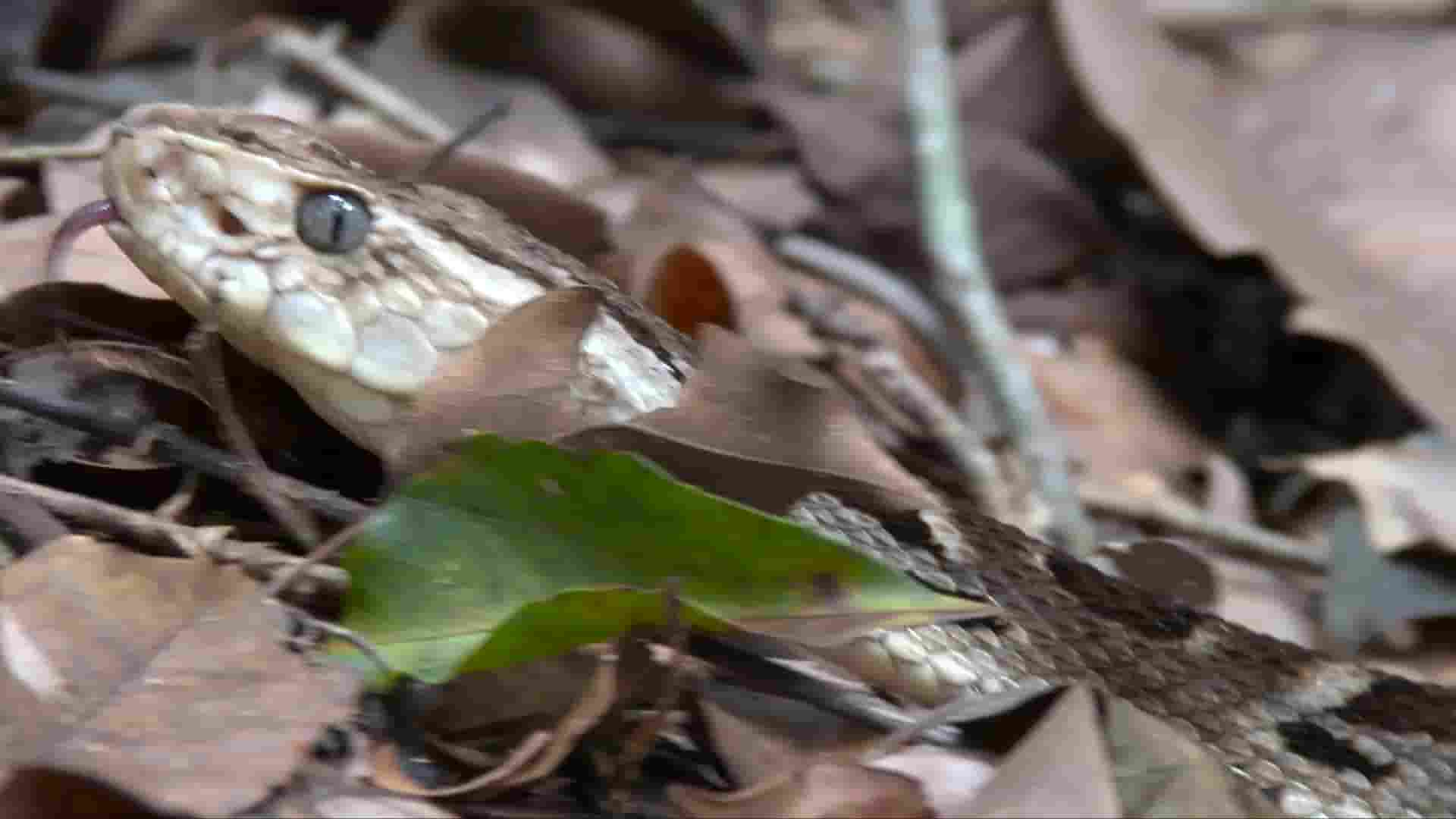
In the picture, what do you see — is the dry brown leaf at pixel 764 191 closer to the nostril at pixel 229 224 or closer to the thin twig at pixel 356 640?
the nostril at pixel 229 224

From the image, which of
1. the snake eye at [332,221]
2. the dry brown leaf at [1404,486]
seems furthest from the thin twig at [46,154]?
the dry brown leaf at [1404,486]

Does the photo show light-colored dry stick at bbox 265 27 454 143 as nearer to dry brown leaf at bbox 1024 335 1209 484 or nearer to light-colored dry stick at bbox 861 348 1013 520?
light-colored dry stick at bbox 861 348 1013 520

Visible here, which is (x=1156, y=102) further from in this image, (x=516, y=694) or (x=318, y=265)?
(x=516, y=694)

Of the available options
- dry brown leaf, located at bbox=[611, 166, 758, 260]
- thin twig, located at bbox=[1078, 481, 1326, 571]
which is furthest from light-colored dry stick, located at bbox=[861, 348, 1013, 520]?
dry brown leaf, located at bbox=[611, 166, 758, 260]

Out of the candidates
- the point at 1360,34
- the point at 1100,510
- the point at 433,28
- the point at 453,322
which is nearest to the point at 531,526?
the point at 453,322

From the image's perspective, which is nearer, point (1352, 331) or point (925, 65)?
point (1352, 331)

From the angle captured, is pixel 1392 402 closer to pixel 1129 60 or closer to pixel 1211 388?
pixel 1211 388

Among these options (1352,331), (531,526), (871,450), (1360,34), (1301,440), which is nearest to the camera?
(531,526)
